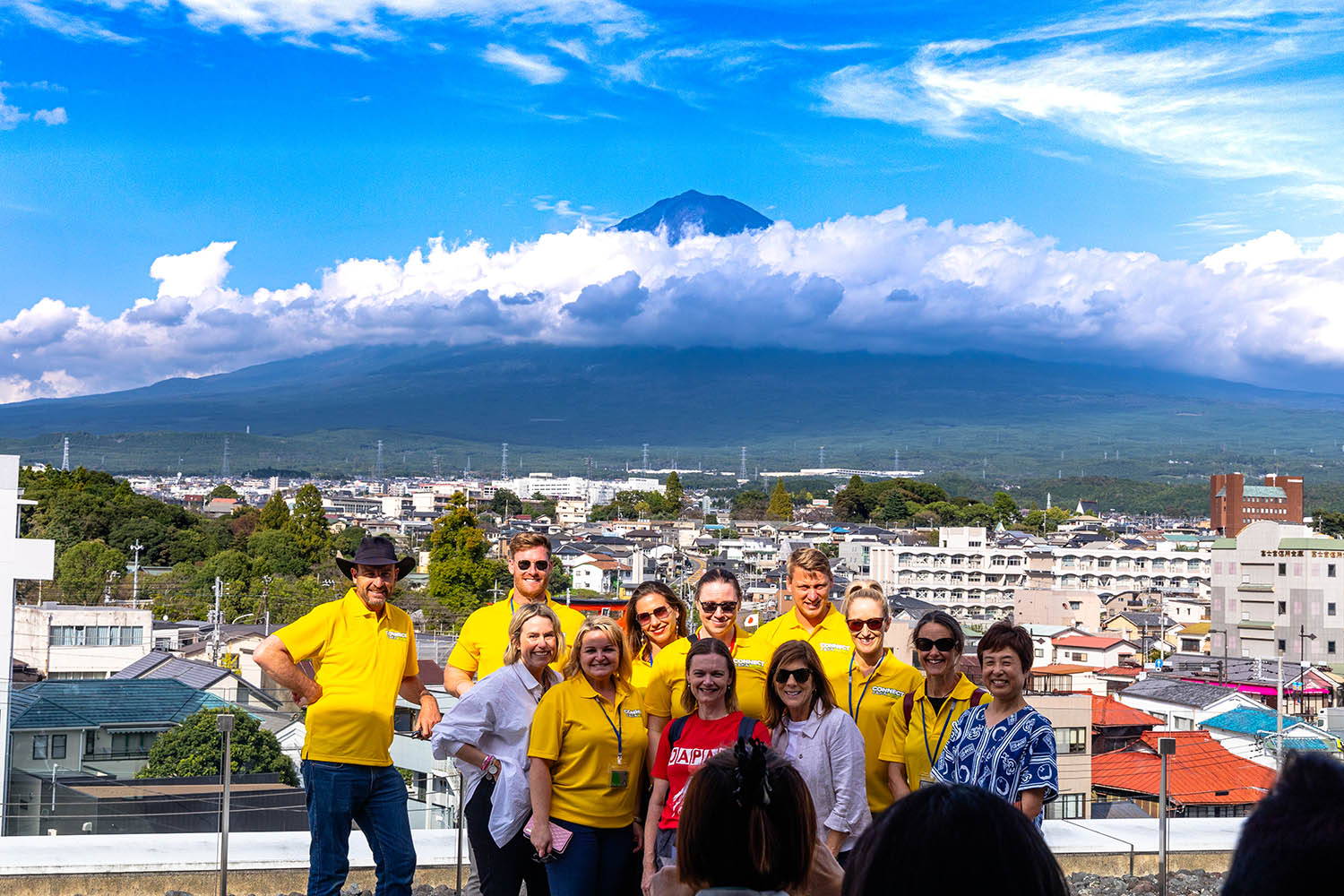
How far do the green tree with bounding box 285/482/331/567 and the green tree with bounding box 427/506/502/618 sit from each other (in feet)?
34.1

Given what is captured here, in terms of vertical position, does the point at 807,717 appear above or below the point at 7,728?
above

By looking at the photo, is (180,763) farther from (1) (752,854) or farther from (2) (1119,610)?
(2) (1119,610)

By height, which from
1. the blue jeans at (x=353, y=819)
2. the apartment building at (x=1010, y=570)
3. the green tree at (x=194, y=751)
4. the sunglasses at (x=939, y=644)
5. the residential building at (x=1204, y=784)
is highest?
the sunglasses at (x=939, y=644)

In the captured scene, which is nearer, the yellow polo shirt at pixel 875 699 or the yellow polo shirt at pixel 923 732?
the yellow polo shirt at pixel 923 732

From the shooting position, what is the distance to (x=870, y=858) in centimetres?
123

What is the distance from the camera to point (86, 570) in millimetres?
32156

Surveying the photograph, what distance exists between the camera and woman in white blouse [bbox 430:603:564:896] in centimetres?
326

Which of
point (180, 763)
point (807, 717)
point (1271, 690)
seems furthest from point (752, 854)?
point (1271, 690)

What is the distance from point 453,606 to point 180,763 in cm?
2333

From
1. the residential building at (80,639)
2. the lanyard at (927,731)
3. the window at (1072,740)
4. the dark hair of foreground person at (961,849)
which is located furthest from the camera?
the residential building at (80,639)

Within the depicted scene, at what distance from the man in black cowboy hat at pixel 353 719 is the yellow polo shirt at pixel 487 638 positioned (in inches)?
6.5

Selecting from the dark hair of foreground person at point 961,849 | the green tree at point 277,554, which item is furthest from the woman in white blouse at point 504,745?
the green tree at point 277,554

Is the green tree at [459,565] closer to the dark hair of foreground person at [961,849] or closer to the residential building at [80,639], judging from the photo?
the residential building at [80,639]

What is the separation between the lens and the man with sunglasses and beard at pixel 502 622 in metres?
3.75
